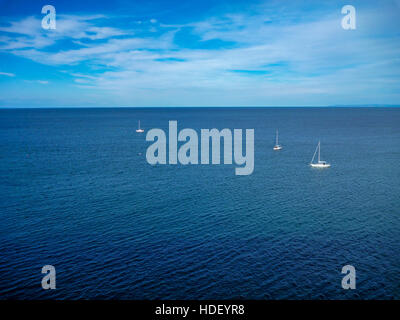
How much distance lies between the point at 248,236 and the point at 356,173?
1822 inches

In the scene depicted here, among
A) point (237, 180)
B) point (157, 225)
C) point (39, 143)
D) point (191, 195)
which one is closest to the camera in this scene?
point (157, 225)

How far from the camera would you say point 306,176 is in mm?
74562

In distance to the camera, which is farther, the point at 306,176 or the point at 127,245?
the point at 306,176

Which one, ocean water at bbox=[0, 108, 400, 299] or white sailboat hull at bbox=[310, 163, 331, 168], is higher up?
white sailboat hull at bbox=[310, 163, 331, 168]

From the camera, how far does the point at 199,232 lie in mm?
42625

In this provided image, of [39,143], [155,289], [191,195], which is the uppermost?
[39,143]

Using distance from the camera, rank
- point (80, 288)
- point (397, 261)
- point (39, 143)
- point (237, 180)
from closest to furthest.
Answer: point (80, 288)
point (397, 261)
point (237, 180)
point (39, 143)

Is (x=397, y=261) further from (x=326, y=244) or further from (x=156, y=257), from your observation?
(x=156, y=257)

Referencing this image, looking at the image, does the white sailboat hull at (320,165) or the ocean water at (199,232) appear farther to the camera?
the white sailboat hull at (320,165)

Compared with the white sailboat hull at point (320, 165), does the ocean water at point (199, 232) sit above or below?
below

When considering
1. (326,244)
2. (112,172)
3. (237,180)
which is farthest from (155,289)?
(112,172)

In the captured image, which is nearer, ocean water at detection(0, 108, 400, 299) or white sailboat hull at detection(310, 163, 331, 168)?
ocean water at detection(0, 108, 400, 299)

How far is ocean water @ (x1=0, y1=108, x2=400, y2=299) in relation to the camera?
3119 cm

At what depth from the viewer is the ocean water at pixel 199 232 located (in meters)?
31.2
